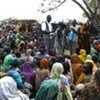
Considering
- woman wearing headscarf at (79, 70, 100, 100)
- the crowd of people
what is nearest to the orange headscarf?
the crowd of people

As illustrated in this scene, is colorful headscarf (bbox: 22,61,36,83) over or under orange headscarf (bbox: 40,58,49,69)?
under

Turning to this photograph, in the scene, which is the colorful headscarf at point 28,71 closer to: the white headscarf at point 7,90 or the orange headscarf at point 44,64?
A: the orange headscarf at point 44,64

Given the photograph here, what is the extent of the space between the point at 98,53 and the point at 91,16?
7900 millimetres

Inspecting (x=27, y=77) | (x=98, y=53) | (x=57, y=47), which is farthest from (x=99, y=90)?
(x=57, y=47)

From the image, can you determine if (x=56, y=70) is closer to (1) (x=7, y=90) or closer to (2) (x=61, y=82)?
(2) (x=61, y=82)

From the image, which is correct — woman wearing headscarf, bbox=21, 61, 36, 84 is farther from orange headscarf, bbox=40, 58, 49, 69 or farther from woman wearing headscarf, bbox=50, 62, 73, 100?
woman wearing headscarf, bbox=50, 62, 73, 100

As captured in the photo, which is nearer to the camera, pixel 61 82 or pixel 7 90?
pixel 7 90

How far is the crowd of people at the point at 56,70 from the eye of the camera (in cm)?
819

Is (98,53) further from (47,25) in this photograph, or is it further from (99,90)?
(99,90)

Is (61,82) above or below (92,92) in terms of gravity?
below

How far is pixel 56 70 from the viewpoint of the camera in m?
9.52

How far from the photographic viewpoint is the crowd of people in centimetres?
819

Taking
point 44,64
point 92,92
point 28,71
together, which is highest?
point 92,92

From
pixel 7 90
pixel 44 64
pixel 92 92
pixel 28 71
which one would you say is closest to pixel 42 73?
pixel 44 64
